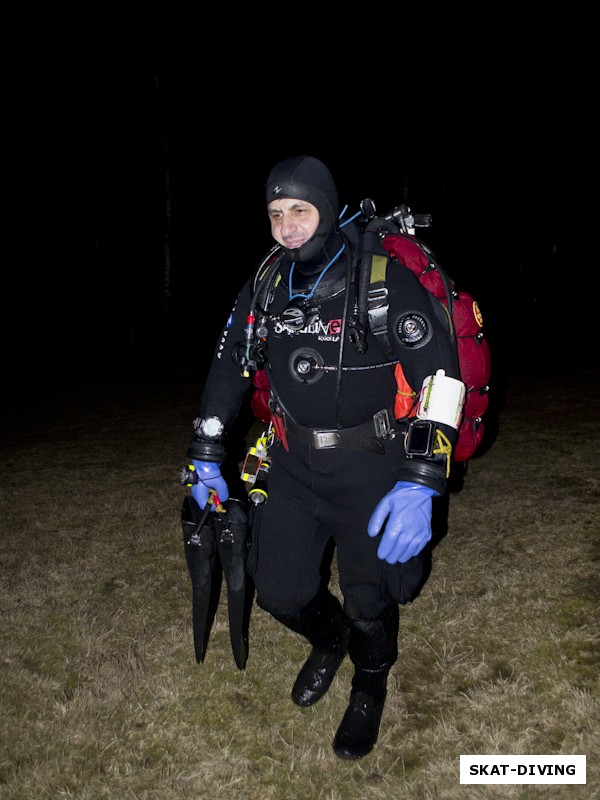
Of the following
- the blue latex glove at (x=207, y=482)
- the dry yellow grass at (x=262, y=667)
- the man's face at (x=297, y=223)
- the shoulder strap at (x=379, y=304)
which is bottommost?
the dry yellow grass at (x=262, y=667)

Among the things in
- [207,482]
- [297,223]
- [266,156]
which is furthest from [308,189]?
[266,156]

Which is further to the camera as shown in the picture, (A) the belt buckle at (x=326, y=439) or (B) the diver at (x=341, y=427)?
(A) the belt buckle at (x=326, y=439)

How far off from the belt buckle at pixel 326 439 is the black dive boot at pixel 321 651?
787 mm

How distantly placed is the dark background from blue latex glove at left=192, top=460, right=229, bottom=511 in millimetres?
13526

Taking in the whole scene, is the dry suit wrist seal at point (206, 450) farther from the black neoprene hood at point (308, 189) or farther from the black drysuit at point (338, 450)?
the black neoprene hood at point (308, 189)

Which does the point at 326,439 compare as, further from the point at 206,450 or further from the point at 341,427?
the point at 206,450

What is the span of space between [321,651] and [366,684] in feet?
1.13

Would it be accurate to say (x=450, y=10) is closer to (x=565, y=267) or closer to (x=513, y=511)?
(x=565, y=267)

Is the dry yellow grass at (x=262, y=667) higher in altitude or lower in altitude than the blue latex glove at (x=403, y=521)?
lower

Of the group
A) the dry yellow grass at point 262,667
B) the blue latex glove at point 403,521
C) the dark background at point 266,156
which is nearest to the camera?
the blue latex glove at point 403,521

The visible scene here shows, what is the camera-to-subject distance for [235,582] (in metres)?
3.08

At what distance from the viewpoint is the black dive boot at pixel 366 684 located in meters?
2.76

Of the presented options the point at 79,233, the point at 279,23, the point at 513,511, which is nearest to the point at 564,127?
the point at 279,23

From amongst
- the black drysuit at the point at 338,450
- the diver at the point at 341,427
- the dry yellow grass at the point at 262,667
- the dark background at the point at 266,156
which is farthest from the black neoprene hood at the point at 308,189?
the dark background at the point at 266,156
